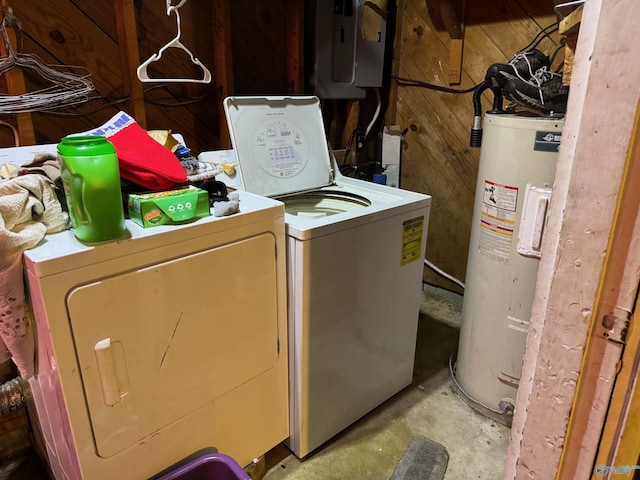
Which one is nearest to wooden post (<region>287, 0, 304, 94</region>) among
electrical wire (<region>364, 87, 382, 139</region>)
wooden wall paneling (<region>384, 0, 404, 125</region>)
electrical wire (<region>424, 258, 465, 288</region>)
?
electrical wire (<region>364, 87, 382, 139</region>)

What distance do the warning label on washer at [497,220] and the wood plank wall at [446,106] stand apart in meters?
0.89

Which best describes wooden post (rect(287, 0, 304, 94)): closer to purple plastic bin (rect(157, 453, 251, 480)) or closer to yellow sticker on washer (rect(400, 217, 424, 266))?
yellow sticker on washer (rect(400, 217, 424, 266))

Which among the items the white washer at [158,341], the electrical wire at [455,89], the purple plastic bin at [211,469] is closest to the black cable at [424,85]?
the electrical wire at [455,89]

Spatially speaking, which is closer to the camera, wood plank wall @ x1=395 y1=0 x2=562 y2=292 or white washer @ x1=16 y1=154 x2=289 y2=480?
white washer @ x1=16 y1=154 x2=289 y2=480

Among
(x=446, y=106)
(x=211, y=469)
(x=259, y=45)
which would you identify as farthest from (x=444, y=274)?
(x=211, y=469)

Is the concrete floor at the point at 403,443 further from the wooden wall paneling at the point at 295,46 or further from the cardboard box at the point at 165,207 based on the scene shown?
the wooden wall paneling at the point at 295,46

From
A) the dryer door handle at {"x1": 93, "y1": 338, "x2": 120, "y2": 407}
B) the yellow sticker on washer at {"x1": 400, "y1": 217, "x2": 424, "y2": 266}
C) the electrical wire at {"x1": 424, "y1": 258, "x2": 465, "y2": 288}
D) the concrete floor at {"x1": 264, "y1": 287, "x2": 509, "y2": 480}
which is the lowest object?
the concrete floor at {"x1": 264, "y1": 287, "x2": 509, "y2": 480}

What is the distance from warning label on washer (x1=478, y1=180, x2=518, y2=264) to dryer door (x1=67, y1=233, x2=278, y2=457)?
84 cm

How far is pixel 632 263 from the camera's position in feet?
1.96

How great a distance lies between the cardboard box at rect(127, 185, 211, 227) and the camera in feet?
3.60

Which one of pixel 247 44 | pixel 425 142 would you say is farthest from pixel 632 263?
pixel 425 142

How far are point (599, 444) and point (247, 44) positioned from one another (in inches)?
81.7

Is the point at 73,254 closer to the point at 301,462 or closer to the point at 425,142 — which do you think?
the point at 301,462

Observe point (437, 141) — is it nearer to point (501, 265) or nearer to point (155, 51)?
point (501, 265)
